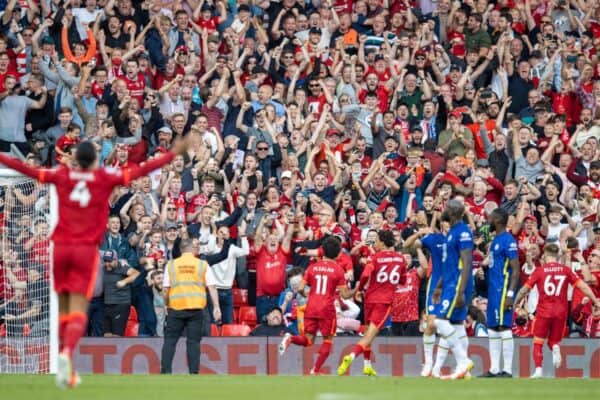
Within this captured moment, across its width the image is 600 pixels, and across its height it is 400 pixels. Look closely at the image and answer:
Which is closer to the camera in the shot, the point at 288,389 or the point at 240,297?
the point at 288,389

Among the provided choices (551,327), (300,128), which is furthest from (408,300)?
(300,128)

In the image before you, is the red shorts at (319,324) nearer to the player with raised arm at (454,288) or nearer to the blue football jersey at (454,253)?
the player with raised arm at (454,288)

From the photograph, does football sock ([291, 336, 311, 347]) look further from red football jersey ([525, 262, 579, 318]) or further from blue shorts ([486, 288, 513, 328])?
red football jersey ([525, 262, 579, 318])

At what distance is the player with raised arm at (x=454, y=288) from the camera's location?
60.6ft

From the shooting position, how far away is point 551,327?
21406 millimetres

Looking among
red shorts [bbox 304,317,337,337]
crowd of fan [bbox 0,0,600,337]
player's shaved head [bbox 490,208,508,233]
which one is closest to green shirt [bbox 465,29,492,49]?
crowd of fan [bbox 0,0,600,337]

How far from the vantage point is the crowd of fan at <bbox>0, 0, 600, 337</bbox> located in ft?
79.4

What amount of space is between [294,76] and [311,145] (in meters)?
2.00

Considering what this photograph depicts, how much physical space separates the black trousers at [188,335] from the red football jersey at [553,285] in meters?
4.94

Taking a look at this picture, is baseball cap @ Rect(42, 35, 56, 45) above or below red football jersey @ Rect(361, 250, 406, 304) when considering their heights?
above

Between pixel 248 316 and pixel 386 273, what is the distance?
13.7ft

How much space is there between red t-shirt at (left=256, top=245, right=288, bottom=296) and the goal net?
3.78 meters

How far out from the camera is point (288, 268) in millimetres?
24656

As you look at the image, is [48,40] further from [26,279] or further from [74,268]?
[74,268]
